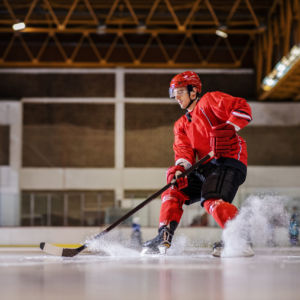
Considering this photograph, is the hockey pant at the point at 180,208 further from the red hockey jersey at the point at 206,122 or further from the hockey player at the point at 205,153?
the red hockey jersey at the point at 206,122

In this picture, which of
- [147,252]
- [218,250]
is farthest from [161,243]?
[218,250]

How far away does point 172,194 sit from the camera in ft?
15.3

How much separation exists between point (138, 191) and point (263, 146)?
4.94 metres

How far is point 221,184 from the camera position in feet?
14.1

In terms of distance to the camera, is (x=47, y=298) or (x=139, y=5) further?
(x=139, y=5)

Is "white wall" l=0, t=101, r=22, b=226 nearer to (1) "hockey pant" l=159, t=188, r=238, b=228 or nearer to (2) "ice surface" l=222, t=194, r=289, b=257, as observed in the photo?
(2) "ice surface" l=222, t=194, r=289, b=257

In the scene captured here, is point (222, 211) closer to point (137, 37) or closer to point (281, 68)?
point (281, 68)

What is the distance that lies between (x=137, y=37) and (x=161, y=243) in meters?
16.6

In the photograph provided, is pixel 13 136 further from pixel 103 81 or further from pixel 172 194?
pixel 172 194

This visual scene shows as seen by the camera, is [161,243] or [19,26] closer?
[161,243]

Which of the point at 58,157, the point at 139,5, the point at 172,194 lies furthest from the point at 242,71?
the point at 172,194

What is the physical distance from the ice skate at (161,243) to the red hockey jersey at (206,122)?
627mm

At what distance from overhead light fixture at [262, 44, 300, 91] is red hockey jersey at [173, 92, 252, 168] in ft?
31.6

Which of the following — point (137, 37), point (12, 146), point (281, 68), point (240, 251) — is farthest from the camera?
point (137, 37)
